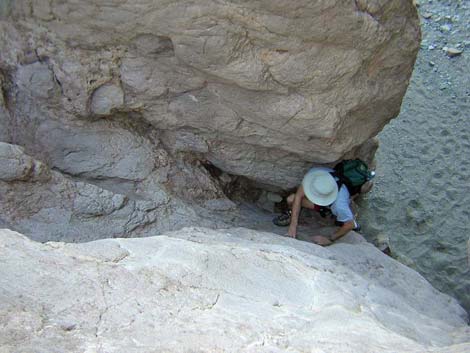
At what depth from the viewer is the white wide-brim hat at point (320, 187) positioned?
10.9ft

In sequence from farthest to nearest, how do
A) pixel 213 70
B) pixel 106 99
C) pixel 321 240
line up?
1. pixel 321 240
2. pixel 106 99
3. pixel 213 70

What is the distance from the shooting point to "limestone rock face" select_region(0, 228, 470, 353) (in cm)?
142

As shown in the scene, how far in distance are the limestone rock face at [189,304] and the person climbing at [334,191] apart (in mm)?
960

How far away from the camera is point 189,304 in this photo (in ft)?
5.48

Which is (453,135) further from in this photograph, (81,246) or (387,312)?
(81,246)

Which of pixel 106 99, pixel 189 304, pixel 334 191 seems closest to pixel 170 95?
pixel 106 99

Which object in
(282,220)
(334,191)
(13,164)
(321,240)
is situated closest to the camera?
(13,164)

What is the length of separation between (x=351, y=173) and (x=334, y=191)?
0.53 ft

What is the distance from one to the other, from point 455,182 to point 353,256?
71.3 inches

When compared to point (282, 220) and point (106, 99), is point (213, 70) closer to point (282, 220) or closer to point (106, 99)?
point (106, 99)

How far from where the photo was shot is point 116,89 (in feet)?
9.46

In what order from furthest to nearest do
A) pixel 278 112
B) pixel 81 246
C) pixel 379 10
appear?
pixel 278 112
pixel 379 10
pixel 81 246

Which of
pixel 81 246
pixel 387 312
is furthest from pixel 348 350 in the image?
pixel 81 246

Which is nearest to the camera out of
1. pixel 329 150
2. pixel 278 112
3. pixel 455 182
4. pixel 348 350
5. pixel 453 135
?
pixel 348 350
